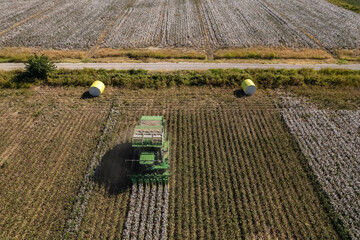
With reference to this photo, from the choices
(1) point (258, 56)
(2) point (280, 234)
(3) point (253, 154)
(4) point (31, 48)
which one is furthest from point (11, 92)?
(1) point (258, 56)

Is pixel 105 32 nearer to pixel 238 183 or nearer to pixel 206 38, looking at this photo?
pixel 206 38

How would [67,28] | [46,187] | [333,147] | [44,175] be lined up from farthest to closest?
[67,28] < [333,147] < [44,175] < [46,187]

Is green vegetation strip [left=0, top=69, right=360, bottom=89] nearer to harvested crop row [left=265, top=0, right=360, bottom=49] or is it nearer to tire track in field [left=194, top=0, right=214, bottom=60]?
tire track in field [left=194, top=0, right=214, bottom=60]

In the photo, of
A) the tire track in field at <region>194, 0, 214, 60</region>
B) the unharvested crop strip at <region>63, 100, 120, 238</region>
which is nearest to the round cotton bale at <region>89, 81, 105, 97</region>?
the unharvested crop strip at <region>63, 100, 120, 238</region>

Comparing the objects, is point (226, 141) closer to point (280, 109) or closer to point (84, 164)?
point (280, 109)

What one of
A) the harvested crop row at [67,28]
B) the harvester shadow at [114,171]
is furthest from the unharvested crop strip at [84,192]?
the harvested crop row at [67,28]

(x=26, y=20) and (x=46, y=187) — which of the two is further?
(x=26, y=20)

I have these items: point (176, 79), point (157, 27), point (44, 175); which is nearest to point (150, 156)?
point (44, 175)
